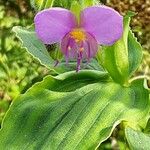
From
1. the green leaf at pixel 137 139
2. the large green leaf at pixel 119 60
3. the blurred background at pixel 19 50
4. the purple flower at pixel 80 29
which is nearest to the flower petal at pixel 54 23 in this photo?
the purple flower at pixel 80 29

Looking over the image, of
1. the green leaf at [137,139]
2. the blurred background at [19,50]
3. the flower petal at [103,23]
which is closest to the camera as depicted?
the flower petal at [103,23]

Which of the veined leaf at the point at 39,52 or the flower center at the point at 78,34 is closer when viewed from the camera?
the flower center at the point at 78,34

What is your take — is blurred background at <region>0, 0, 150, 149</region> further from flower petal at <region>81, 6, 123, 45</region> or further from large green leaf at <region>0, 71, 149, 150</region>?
flower petal at <region>81, 6, 123, 45</region>

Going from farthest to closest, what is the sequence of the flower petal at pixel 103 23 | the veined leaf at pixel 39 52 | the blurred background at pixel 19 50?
the blurred background at pixel 19 50 < the veined leaf at pixel 39 52 < the flower petal at pixel 103 23

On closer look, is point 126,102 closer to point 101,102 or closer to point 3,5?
point 101,102

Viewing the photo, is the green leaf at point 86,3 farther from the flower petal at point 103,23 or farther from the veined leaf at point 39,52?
the veined leaf at point 39,52

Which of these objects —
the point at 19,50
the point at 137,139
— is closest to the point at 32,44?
the point at 137,139
